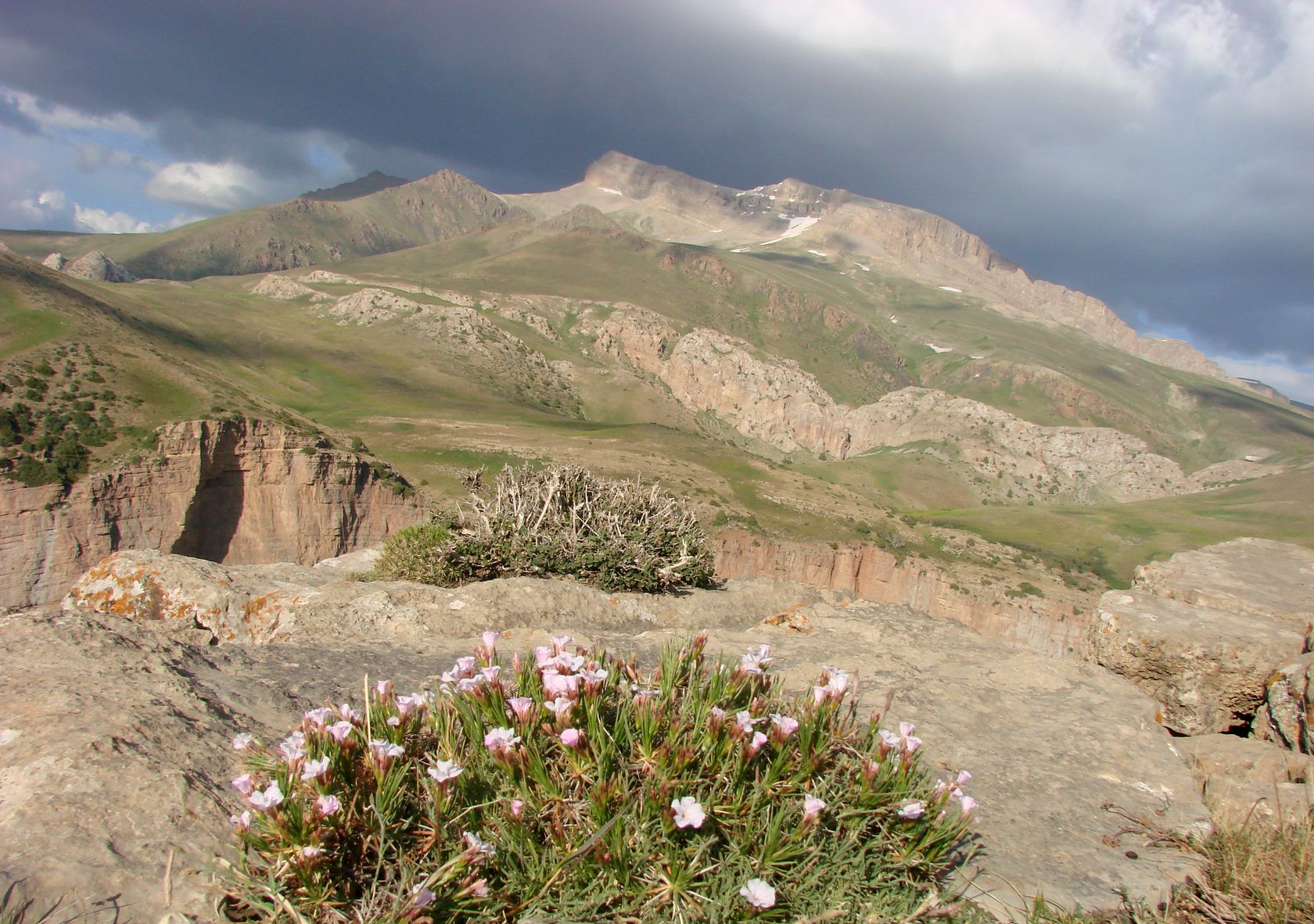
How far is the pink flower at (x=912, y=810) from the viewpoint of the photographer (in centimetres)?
268

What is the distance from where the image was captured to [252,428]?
42.2 m

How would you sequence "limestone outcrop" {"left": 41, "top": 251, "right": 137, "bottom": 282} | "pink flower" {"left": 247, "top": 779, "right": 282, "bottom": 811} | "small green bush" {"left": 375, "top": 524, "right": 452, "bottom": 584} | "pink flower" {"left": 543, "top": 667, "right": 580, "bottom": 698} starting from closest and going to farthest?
"pink flower" {"left": 247, "top": 779, "right": 282, "bottom": 811}
"pink flower" {"left": 543, "top": 667, "right": 580, "bottom": 698}
"small green bush" {"left": 375, "top": 524, "right": 452, "bottom": 584}
"limestone outcrop" {"left": 41, "top": 251, "right": 137, "bottom": 282}

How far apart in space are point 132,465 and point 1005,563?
5999 centimetres

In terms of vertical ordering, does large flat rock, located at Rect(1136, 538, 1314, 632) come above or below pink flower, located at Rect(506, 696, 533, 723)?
above

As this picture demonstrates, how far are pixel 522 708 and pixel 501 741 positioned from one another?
0.19m

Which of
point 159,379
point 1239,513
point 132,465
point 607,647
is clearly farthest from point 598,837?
point 1239,513

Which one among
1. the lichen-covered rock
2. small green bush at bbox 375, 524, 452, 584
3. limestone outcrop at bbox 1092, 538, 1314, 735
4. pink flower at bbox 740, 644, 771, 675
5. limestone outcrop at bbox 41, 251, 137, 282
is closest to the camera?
pink flower at bbox 740, 644, 771, 675

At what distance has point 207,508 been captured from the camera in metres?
41.5

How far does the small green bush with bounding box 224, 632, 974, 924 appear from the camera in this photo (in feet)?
7.60

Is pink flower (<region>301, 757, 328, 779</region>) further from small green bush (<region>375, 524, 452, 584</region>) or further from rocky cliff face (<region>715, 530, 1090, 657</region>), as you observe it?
rocky cliff face (<region>715, 530, 1090, 657</region>)

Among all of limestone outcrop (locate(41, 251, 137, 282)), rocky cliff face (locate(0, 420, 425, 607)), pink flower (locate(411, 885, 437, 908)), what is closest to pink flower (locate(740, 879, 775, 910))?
pink flower (locate(411, 885, 437, 908))

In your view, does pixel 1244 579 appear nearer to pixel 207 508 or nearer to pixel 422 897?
pixel 422 897

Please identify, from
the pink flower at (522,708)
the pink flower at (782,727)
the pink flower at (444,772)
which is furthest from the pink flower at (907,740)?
the pink flower at (444,772)

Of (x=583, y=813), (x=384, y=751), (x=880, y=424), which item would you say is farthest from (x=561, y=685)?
(x=880, y=424)
